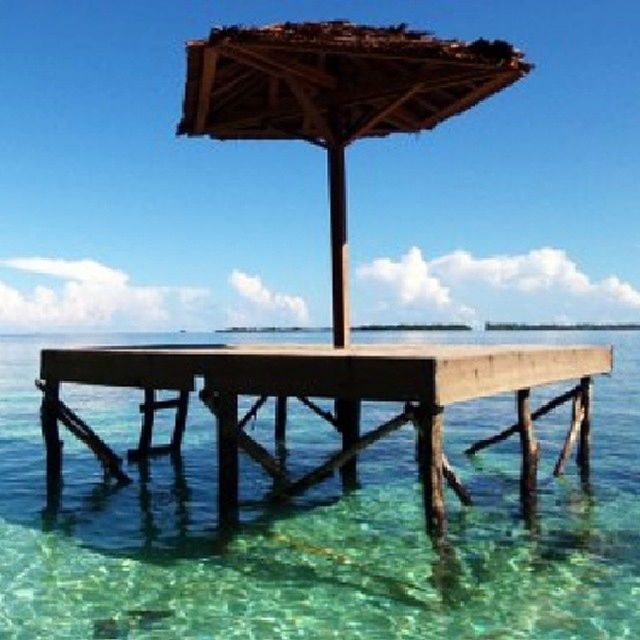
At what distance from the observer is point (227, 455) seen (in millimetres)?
12766

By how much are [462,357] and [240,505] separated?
6212 millimetres

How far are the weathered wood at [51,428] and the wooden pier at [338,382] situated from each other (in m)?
0.02

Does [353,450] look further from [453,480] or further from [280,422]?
[280,422]

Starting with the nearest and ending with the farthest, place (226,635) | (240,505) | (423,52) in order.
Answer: (226,635)
(423,52)
(240,505)

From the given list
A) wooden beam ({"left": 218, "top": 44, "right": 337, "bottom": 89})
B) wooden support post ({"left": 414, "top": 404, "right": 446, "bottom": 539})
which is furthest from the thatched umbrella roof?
wooden support post ({"left": 414, "top": 404, "right": 446, "bottom": 539})

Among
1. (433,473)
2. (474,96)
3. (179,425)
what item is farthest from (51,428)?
(474,96)

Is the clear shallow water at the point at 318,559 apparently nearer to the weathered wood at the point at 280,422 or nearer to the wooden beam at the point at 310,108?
the weathered wood at the point at 280,422

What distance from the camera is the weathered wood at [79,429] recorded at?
15.8m

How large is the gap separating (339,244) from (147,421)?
7286 mm

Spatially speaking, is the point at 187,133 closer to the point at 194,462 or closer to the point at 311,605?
the point at 194,462

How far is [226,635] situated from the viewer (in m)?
9.17

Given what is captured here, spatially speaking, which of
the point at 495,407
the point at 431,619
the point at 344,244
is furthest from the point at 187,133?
the point at 495,407

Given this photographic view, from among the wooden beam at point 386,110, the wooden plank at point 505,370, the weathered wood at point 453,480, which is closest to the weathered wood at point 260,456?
the weathered wood at point 453,480

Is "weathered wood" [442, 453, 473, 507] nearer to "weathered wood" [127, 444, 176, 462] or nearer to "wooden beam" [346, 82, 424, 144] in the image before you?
"wooden beam" [346, 82, 424, 144]
